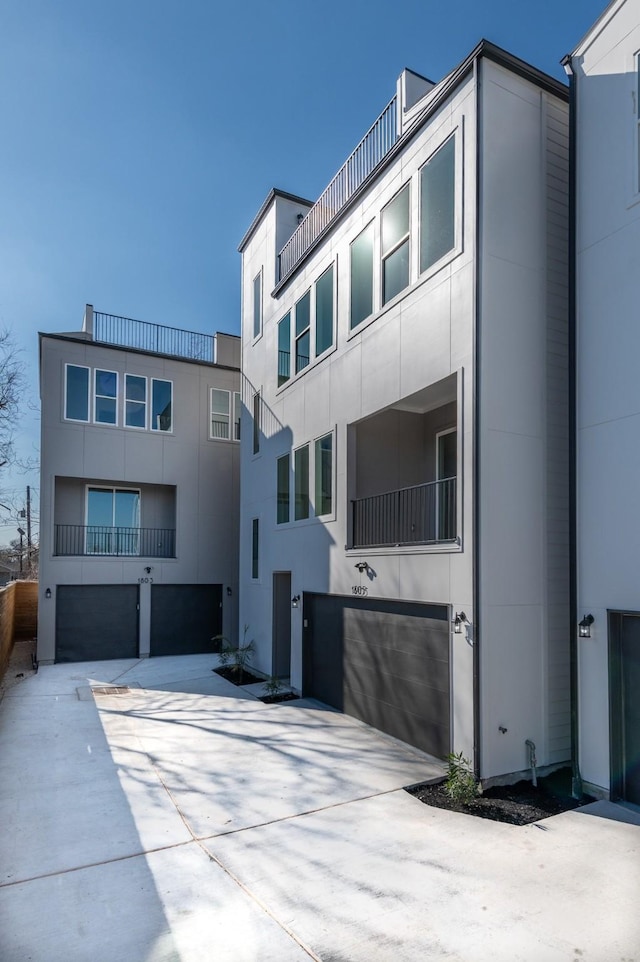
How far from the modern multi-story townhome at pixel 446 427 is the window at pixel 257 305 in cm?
290

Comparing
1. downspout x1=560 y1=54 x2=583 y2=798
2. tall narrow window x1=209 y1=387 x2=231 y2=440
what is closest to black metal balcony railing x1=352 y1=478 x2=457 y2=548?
downspout x1=560 y1=54 x2=583 y2=798

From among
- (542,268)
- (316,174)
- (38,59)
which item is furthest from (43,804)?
(316,174)

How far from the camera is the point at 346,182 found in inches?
376

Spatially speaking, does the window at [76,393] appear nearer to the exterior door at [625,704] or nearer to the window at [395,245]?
the window at [395,245]

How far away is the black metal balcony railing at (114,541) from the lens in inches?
574

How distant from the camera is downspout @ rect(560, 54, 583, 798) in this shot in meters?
5.75

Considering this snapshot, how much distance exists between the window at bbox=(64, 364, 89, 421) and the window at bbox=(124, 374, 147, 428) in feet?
3.19

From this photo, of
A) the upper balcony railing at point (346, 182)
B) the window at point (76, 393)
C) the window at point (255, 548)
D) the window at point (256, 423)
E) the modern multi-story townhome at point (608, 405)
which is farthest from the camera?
the window at point (76, 393)

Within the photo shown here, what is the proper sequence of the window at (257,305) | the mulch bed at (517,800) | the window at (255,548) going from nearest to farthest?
the mulch bed at (517,800) → the window at (255,548) → the window at (257,305)

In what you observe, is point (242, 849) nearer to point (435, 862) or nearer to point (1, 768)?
point (435, 862)

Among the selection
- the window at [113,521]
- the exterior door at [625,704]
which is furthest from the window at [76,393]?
the exterior door at [625,704]

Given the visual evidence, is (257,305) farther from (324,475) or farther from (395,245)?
(395,245)

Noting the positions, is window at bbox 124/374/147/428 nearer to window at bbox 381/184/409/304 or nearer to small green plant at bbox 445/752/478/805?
window at bbox 381/184/409/304

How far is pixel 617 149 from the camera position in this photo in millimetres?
5801
